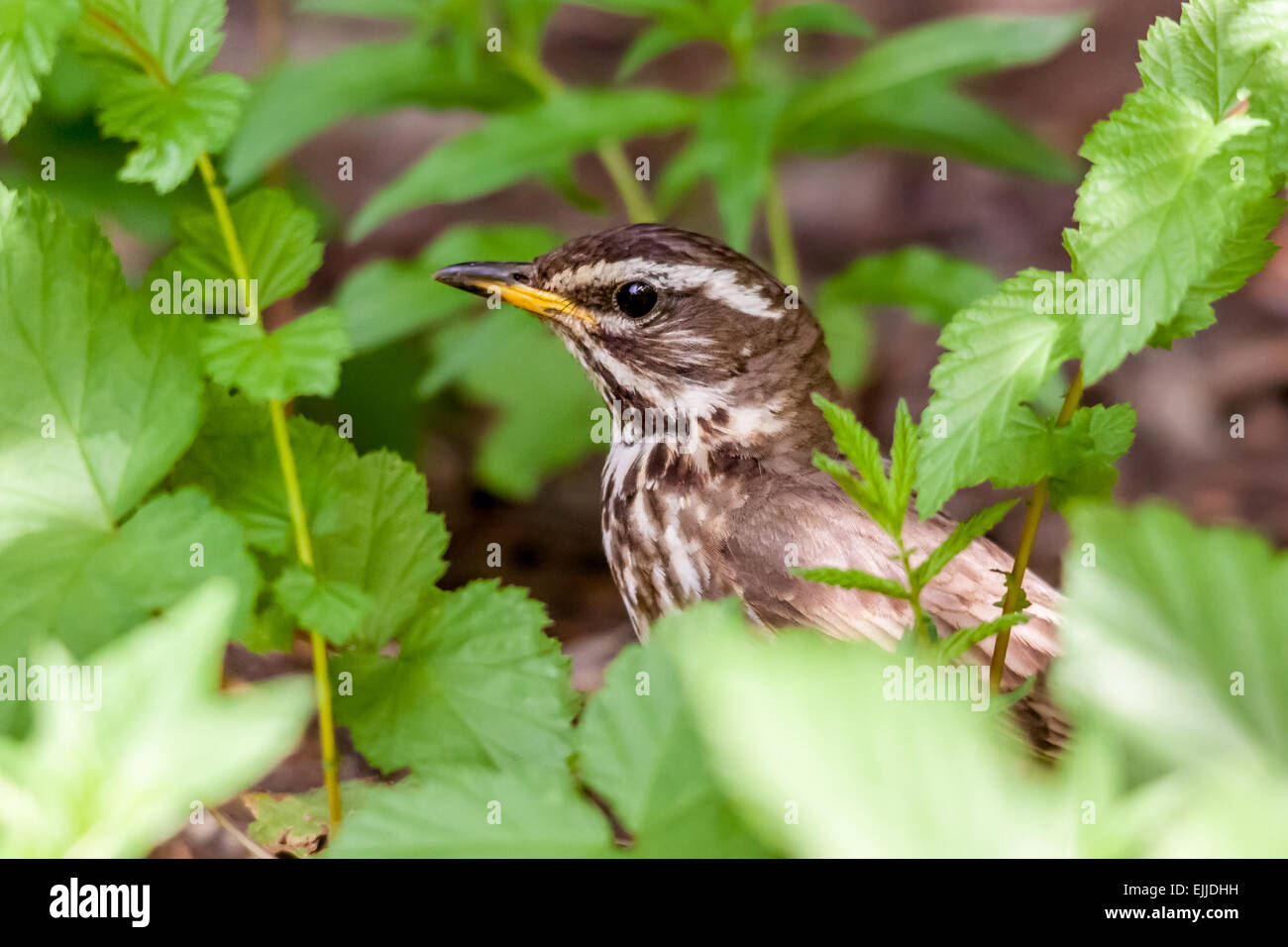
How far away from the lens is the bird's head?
346cm

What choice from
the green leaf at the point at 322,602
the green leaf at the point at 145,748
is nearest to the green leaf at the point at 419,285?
the green leaf at the point at 322,602

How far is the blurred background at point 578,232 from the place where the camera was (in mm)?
4363

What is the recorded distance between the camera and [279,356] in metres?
1.87

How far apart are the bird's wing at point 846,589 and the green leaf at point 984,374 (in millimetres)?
1111

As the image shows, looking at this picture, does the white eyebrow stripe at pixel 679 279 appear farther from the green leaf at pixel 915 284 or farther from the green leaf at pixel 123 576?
the green leaf at pixel 123 576

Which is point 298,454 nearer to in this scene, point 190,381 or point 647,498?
point 190,381

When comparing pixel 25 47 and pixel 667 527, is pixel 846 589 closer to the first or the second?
pixel 667 527

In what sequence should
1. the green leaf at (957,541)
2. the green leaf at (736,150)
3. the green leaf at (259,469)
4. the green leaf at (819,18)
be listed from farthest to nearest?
1. the green leaf at (819,18)
2. the green leaf at (736,150)
3. the green leaf at (259,469)
4. the green leaf at (957,541)

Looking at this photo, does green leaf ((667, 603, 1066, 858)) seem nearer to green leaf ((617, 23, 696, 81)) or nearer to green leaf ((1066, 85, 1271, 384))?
green leaf ((1066, 85, 1271, 384))

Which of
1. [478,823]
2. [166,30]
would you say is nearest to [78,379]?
[166,30]

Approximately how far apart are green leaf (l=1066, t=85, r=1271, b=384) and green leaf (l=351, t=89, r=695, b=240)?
7.19 ft

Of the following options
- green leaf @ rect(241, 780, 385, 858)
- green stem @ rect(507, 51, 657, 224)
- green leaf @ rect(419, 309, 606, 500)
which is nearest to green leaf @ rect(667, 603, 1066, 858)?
green leaf @ rect(241, 780, 385, 858)

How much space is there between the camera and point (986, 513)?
1.79 metres

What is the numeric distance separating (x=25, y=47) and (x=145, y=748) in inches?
40.8
